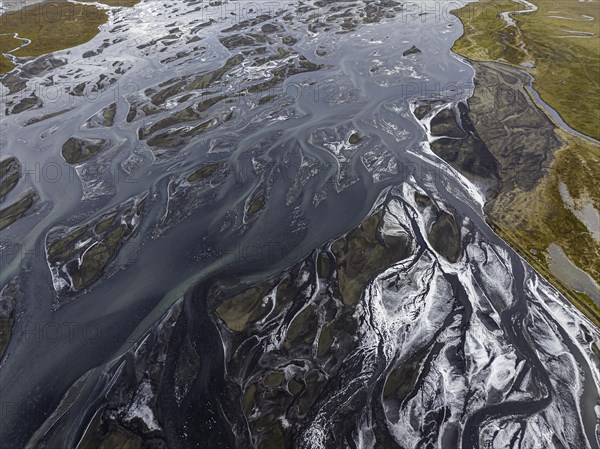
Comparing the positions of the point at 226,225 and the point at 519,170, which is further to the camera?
the point at 519,170

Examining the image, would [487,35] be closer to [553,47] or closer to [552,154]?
[553,47]

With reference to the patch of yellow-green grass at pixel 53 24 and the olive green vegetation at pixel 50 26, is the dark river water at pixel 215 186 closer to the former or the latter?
the olive green vegetation at pixel 50 26

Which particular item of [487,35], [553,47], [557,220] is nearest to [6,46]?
[487,35]

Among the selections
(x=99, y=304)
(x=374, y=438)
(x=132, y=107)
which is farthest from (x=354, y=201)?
(x=132, y=107)

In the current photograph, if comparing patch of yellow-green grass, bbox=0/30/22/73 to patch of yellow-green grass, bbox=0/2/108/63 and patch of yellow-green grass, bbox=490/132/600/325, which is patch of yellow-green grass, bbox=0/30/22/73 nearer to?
patch of yellow-green grass, bbox=0/2/108/63

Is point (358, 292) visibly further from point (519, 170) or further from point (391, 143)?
point (519, 170)
